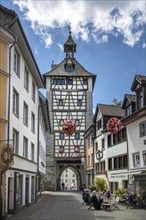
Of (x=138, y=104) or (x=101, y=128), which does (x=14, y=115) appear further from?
(x=101, y=128)

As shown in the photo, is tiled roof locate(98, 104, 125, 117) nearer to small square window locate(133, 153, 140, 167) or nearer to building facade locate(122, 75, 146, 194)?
building facade locate(122, 75, 146, 194)

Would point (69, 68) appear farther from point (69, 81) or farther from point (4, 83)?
point (4, 83)

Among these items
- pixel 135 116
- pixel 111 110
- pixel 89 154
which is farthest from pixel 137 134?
pixel 89 154

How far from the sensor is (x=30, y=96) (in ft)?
84.2

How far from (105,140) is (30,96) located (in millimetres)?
15656

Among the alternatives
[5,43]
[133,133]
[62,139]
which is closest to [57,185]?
[62,139]

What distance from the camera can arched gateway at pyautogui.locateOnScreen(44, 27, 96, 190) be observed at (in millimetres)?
55491

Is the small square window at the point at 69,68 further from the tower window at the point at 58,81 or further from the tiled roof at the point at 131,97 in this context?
the tiled roof at the point at 131,97

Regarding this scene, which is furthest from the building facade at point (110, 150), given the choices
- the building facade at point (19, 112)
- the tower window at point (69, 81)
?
the tower window at point (69, 81)

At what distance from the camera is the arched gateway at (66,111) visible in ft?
182

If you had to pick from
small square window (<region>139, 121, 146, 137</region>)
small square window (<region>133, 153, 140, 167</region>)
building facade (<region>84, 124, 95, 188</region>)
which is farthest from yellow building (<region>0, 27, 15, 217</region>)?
building facade (<region>84, 124, 95, 188</region>)

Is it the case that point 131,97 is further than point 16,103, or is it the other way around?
point 131,97

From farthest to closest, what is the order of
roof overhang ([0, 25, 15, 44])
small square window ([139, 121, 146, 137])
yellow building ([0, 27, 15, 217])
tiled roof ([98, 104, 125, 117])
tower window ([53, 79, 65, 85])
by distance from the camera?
tower window ([53, 79, 65, 85]) → tiled roof ([98, 104, 125, 117]) → small square window ([139, 121, 146, 137]) → roof overhang ([0, 25, 15, 44]) → yellow building ([0, 27, 15, 217])

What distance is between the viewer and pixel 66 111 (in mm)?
56469
